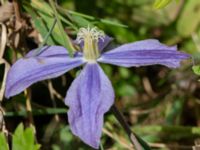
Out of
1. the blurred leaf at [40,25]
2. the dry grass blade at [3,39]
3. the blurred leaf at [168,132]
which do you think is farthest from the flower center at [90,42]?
the blurred leaf at [168,132]

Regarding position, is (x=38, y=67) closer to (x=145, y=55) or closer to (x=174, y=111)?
(x=145, y=55)

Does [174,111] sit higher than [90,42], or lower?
lower

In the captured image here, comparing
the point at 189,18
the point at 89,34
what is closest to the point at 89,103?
the point at 89,34

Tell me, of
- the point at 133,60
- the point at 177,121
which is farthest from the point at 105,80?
the point at 177,121

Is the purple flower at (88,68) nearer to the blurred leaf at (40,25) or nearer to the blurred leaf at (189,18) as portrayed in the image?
the blurred leaf at (40,25)

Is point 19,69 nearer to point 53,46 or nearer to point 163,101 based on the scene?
point 53,46

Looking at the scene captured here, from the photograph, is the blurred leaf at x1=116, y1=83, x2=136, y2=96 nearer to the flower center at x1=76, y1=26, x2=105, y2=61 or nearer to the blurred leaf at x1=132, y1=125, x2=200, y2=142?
the blurred leaf at x1=132, y1=125, x2=200, y2=142
